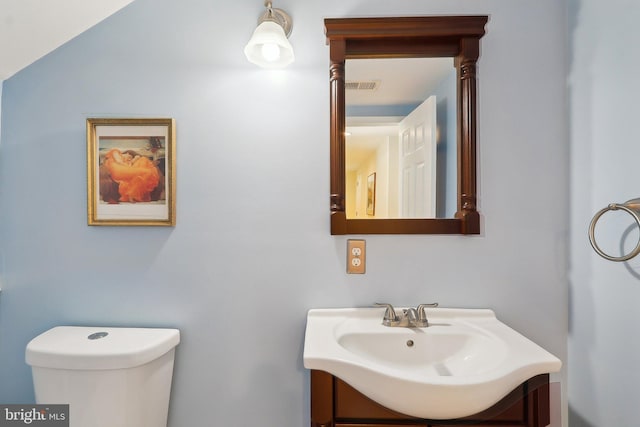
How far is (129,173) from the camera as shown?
1.38 metres

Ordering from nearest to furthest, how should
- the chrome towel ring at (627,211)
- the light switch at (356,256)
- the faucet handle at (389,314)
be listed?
the chrome towel ring at (627,211), the faucet handle at (389,314), the light switch at (356,256)

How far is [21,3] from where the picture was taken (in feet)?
4.05

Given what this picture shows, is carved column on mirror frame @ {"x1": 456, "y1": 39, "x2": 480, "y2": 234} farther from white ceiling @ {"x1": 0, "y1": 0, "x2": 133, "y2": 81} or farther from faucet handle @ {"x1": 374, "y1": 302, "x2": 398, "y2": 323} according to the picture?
white ceiling @ {"x1": 0, "y1": 0, "x2": 133, "y2": 81}

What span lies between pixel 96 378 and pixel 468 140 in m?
1.52

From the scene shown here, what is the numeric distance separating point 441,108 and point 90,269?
1.49 meters

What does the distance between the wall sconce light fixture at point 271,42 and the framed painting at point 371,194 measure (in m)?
0.53

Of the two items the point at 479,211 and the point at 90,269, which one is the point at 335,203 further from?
the point at 90,269

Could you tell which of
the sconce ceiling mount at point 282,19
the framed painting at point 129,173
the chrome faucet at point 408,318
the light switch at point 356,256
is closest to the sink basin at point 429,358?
the chrome faucet at point 408,318

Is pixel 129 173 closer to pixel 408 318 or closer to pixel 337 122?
pixel 337 122

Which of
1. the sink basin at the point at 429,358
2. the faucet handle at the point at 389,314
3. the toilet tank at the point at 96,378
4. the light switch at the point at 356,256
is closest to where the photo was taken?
the sink basin at the point at 429,358

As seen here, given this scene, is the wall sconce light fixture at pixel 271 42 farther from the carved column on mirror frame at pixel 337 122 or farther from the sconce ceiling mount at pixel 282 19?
the carved column on mirror frame at pixel 337 122

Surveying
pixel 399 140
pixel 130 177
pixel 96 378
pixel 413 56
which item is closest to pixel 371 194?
pixel 399 140

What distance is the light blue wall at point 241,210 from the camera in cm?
135

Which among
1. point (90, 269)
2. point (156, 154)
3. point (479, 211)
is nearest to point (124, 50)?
point (156, 154)
